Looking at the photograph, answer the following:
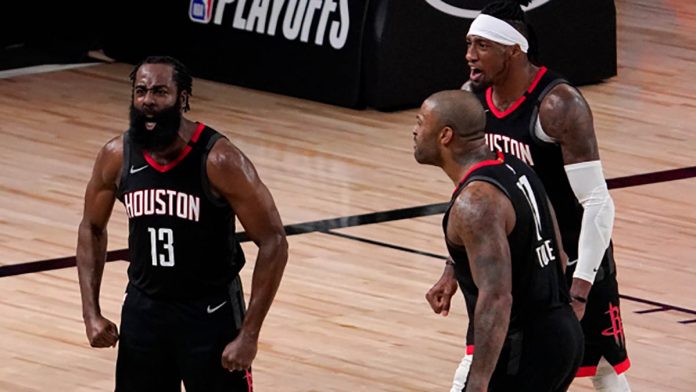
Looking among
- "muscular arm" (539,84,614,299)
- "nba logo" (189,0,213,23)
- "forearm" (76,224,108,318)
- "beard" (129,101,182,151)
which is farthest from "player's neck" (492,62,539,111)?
"nba logo" (189,0,213,23)

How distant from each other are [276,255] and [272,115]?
7667mm

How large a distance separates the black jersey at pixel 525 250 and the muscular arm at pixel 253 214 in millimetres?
649

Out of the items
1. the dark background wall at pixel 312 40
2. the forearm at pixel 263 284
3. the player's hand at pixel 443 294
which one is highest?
the forearm at pixel 263 284

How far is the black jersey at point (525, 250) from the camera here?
5.43m

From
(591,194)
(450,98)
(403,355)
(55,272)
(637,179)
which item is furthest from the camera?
(637,179)

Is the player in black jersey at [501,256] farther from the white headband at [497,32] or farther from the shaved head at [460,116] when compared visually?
the white headband at [497,32]

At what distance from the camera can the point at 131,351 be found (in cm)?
592

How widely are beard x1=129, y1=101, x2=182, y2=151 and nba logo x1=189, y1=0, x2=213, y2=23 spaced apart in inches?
342

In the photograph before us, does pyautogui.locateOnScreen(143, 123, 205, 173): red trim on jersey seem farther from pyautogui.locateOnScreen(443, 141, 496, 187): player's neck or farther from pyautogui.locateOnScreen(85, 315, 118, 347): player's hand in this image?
pyautogui.locateOnScreen(443, 141, 496, 187): player's neck

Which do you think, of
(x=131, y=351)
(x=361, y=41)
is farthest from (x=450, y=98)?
(x=361, y=41)

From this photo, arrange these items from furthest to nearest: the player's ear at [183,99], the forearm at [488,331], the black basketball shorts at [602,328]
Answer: the black basketball shorts at [602,328] → the player's ear at [183,99] → the forearm at [488,331]

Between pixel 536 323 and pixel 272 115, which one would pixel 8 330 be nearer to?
pixel 536 323

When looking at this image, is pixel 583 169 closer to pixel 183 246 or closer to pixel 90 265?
pixel 183 246

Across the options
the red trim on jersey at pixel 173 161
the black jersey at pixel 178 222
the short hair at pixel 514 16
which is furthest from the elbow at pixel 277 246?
the short hair at pixel 514 16
